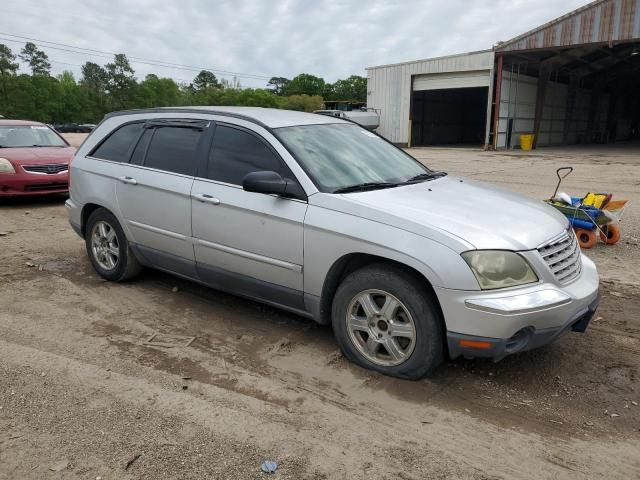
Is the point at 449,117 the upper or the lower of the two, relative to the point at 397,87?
lower

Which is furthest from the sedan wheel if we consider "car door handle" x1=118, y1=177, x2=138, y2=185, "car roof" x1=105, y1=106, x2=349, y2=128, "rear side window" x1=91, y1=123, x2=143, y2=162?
"car roof" x1=105, y1=106, x2=349, y2=128

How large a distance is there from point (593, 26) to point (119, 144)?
25145mm

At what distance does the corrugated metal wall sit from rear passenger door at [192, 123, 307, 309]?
27.2 meters

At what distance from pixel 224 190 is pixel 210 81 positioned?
119182mm

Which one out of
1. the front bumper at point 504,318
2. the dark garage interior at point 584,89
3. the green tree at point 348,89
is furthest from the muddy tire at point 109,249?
the green tree at point 348,89

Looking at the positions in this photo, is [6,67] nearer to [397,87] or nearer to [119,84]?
[119,84]

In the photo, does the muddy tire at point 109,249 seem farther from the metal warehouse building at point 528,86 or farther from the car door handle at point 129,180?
the metal warehouse building at point 528,86

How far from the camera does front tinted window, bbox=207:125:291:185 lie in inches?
158

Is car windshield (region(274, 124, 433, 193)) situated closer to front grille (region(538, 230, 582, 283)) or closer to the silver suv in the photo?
the silver suv

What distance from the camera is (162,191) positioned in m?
4.55

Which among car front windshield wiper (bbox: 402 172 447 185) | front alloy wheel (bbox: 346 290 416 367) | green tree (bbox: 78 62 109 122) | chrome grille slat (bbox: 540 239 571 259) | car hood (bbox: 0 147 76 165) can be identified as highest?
green tree (bbox: 78 62 109 122)

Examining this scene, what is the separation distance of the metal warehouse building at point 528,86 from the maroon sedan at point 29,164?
23198 mm

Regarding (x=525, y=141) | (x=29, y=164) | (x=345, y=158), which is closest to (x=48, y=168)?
(x=29, y=164)

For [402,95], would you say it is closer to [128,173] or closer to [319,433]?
[128,173]
